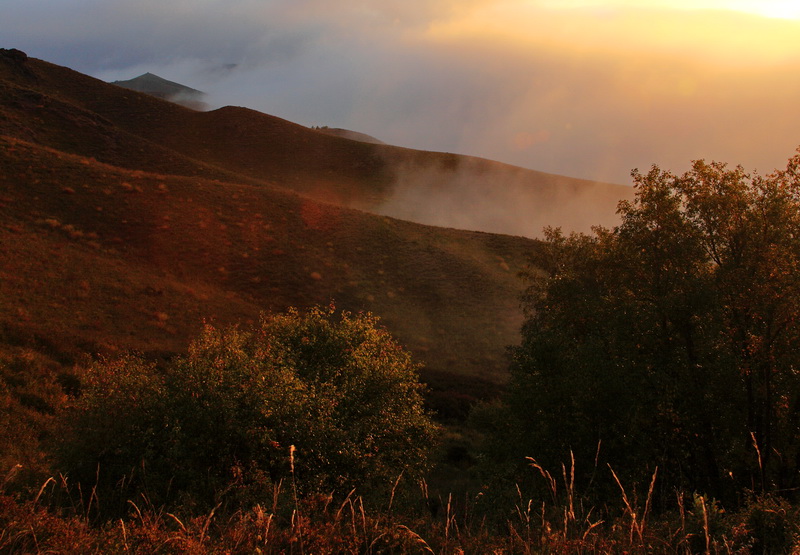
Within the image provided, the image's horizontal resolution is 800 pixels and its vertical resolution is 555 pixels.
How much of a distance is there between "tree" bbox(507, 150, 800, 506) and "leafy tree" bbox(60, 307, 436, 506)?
5.77 meters

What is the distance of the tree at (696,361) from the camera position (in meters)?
15.3

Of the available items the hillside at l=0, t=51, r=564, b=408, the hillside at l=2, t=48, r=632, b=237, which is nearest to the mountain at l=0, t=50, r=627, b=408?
the hillside at l=0, t=51, r=564, b=408

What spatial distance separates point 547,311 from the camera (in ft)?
84.0

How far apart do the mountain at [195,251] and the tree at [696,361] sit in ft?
68.1

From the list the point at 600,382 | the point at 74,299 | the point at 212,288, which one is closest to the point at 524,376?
the point at 600,382

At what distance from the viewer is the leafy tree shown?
482 inches

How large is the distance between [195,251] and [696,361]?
162ft

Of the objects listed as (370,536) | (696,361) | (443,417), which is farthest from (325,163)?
(370,536)

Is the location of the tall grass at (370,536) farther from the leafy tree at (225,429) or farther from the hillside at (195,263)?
the hillside at (195,263)

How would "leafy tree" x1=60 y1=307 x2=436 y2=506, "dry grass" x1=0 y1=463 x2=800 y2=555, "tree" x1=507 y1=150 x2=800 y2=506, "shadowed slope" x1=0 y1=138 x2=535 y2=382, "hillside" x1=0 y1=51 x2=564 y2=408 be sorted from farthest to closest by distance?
"shadowed slope" x1=0 y1=138 x2=535 y2=382, "hillside" x1=0 y1=51 x2=564 y2=408, "tree" x1=507 y1=150 x2=800 y2=506, "leafy tree" x1=60 y1=307 x2=436 y2=506, "dry grass" x1=0 y1=463 x2=800 y2=555

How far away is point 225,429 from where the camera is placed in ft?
43.2

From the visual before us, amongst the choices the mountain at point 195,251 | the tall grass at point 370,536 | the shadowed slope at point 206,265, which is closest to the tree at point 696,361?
the tall grass at point 370,536

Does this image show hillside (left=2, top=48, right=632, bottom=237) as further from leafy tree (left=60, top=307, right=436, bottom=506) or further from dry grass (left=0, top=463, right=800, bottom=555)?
dry grass (left=0, top=463, right=800, bottom=555)

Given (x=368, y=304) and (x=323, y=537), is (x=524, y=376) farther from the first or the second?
(x=368, y=304)
